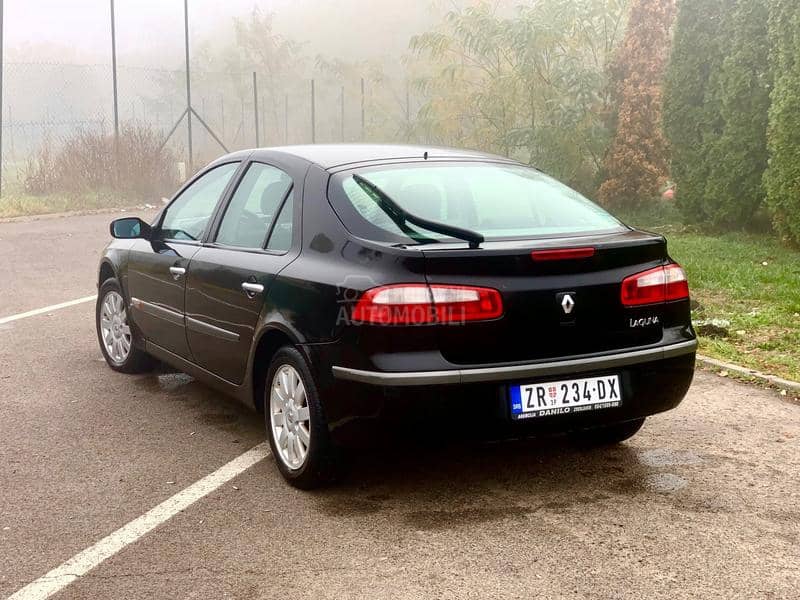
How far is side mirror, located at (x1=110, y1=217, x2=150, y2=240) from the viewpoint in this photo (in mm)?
6320

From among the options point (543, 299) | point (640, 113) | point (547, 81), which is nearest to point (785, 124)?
point (640, 113)

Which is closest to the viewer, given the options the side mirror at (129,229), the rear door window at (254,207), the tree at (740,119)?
the rear door window at (254,207)

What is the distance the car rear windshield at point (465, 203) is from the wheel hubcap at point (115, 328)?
2.67 metres

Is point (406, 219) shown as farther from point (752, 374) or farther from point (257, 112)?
point (257, 112)

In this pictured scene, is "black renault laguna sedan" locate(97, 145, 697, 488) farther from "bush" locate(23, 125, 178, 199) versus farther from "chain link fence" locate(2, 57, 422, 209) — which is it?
"chain link fence" locate(2, 57, 422, 209)

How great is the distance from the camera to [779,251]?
11695 millimetres

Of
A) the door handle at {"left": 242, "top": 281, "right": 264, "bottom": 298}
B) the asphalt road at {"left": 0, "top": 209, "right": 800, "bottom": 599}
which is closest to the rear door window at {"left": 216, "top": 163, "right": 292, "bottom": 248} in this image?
the door handle at {"left": 242, "top": 281, "right": 264, "bottom": 298}

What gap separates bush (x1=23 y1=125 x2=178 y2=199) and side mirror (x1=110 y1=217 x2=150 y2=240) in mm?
17024

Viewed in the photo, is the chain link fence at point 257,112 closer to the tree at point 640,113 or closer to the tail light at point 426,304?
the tree at point 640,113

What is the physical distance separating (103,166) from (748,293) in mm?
17115

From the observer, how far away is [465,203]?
15.8 ft

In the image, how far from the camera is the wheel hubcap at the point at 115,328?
22.7 feet

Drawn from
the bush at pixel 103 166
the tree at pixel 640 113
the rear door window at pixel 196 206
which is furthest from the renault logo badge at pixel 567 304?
the bush at pixel 103 166

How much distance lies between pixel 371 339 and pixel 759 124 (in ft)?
32.3
